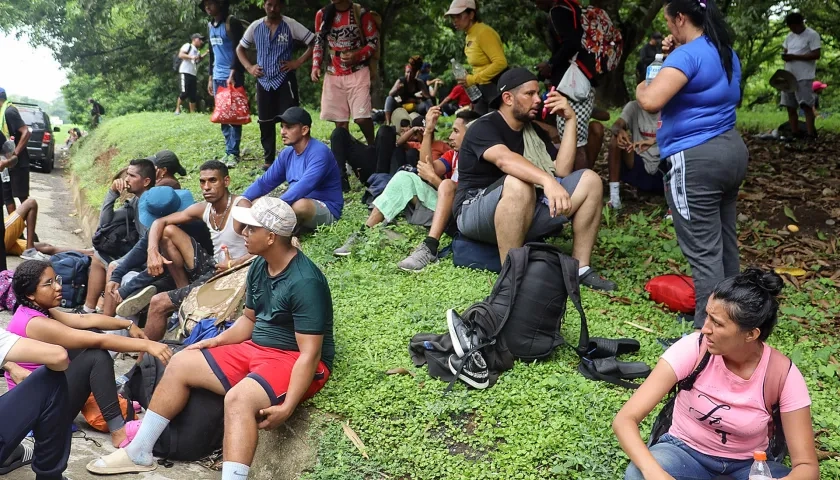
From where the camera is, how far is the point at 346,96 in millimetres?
9656

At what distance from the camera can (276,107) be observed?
33.2ft

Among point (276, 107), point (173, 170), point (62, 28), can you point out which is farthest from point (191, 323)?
point (62, 28)

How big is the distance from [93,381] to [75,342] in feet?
1.09

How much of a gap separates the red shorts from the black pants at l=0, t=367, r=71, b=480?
0.84 meters

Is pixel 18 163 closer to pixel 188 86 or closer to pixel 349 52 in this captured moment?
pixel 349 52

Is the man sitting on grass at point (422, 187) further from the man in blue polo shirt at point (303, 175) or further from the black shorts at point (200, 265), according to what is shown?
the black shorts at point (200, 265)

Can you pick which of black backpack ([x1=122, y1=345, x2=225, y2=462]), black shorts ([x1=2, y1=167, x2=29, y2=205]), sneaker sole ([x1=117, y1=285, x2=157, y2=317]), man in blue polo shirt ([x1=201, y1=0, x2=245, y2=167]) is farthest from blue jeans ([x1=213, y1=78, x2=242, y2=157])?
black backpack ([x1=122, y1=345, x2=225, y2=462])

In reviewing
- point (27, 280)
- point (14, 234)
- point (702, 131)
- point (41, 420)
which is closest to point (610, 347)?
point (702, 131)

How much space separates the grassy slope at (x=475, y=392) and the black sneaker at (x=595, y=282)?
13cm

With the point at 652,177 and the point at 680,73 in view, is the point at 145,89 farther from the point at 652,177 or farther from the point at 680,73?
the point at 680,73

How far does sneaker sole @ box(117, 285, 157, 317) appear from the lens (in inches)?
267

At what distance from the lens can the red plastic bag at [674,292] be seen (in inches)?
232

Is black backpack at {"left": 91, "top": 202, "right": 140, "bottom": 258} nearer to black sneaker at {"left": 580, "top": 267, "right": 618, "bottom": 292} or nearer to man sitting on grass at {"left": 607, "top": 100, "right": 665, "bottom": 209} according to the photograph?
black sneaker at {"left": 580, "top": 267, "right": 618, "bottom": 292}

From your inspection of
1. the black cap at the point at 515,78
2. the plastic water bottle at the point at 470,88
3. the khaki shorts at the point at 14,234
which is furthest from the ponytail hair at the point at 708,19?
the khaki shorts at the point at 14,234
